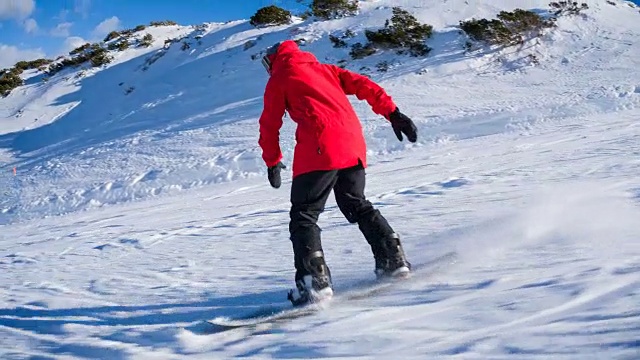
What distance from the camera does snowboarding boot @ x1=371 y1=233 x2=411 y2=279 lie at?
305cm

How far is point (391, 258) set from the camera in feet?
10.0

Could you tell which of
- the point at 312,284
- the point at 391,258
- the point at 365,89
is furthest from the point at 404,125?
the point at 312,284

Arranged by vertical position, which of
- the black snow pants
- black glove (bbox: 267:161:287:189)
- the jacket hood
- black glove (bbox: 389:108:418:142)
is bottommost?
the black snow pants

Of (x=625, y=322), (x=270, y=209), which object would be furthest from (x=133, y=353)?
(x=270, y=209)

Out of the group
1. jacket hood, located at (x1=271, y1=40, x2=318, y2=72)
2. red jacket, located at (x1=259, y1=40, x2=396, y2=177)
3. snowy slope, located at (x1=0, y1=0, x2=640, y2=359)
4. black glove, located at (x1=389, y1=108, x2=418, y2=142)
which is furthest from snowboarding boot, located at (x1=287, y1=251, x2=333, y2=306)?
jacket hood, located at (x1=271, y1=40, x2=318, y2=72)

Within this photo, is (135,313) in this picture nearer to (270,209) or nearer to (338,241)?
(338,241)

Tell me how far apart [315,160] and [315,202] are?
23cm

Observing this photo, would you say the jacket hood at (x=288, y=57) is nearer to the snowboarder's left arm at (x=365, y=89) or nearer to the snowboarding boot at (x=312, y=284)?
the snowboarder's left arm at (x=365, y=89)

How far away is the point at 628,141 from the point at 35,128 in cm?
1854

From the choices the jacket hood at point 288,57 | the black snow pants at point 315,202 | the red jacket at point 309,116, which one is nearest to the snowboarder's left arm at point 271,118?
the red jacket at point 309,116

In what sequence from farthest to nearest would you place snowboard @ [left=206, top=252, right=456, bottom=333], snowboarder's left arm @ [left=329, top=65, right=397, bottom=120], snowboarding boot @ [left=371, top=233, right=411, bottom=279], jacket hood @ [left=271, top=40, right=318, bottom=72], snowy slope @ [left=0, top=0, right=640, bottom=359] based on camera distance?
snowboarder's left arm @ [left=329, top=65, right=397, bottom=120] < snowboarding boot @ [left=371, top=233, right=411, bottom=279] < jacket hood @ [left=271, top=40, right=318, bottom=72] < snowboard @ [left=206, top=252, right=456, bottom=333] < snowy slope @ [left=0, top=0, right=640, bottom=359]

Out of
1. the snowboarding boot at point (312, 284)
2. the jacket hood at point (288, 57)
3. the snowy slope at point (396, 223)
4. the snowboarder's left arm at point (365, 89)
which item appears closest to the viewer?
the snowy slope at point (396, 223)

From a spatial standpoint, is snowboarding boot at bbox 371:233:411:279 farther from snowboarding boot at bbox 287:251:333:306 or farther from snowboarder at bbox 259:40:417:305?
snowboarding boot at bbox 287:251:333:306

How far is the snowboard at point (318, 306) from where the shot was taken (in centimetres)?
267
